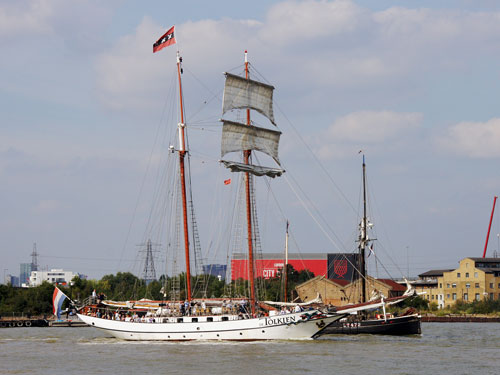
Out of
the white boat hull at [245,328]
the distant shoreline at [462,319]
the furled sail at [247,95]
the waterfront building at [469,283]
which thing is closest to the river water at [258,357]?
the white boat hull at [245,328]

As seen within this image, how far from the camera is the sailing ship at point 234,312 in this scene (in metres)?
68.6

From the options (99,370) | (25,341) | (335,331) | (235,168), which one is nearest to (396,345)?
(335,331)

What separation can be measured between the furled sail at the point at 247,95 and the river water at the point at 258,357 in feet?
84.3

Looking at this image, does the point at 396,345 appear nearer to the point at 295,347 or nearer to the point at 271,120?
the point at 295,347

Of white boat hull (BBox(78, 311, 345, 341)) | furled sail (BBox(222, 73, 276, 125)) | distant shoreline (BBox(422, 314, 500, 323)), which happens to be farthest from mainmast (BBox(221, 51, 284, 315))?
distant shoreline (BBox(422, 314, 500, 323))

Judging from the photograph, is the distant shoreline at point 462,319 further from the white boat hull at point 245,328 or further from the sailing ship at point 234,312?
the white boat hull at point 245,328

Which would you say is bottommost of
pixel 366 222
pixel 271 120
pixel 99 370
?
pixel 99 370

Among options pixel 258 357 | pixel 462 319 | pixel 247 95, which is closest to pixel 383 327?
pixel 247 95

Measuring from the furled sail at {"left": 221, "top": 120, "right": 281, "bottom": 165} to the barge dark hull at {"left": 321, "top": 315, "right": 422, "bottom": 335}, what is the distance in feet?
69.3

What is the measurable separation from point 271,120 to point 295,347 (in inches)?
1157

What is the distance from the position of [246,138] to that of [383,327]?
26.2 m

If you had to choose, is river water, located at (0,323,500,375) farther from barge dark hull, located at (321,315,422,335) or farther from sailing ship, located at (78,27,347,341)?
barge dark hull, located at (321,315,422,335)

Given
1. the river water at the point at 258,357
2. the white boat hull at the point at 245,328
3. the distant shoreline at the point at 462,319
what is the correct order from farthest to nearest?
the distant shoreline at the point at 462,319 < the white boat hull at the point at 245,328 < the river water at the point at 258,357

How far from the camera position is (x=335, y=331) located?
87500 millimetres
